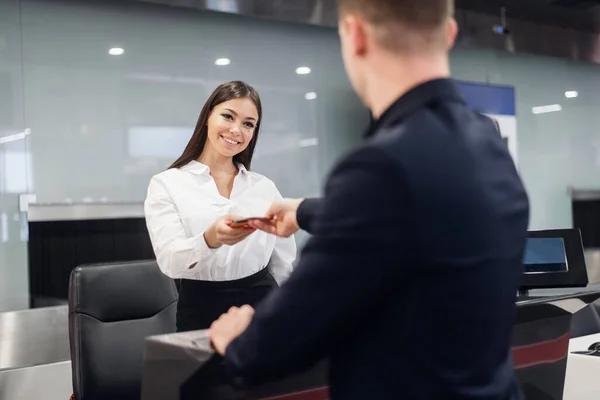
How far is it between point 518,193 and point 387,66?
22cm

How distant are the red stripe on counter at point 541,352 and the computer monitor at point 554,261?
300 millimetres

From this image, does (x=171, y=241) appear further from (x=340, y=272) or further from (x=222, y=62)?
(x=222, y=62)

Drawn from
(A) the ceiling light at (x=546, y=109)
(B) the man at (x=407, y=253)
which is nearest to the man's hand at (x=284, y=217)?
(B) the man at (x=407, y=253)

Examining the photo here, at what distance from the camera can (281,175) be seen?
489cm

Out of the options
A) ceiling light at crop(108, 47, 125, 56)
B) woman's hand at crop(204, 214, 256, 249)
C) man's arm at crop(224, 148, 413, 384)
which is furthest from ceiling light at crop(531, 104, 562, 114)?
man's arm at crop(224, 148, 413, 384)

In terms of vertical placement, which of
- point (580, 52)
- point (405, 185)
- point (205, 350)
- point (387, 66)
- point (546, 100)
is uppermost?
point (580, 52)

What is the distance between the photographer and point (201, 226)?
2049 mm

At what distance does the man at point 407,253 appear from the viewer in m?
0.74

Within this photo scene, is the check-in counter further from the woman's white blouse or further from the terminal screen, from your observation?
the woman's white blouse

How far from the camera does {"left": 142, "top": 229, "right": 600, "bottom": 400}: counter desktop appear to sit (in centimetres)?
96

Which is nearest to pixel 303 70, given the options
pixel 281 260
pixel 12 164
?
pixel 12 164

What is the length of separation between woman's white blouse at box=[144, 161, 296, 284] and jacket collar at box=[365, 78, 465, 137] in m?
1.13

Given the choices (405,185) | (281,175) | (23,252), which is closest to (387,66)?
(405,185)

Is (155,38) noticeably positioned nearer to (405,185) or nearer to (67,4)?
(67,4)
